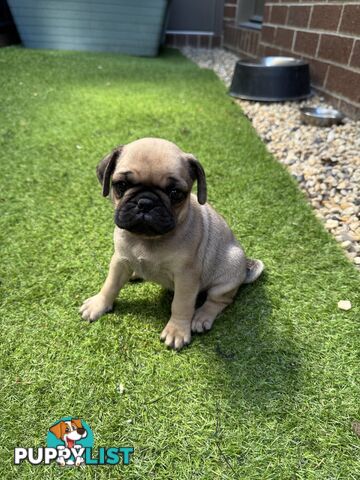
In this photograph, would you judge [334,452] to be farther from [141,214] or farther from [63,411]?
[141,214]

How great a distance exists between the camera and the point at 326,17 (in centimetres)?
668

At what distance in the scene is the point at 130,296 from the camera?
9.89ft

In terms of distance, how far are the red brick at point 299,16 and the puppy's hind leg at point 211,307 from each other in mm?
6885

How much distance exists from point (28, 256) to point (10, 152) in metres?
2.41

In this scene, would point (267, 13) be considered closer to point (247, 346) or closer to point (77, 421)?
point (247, 346)

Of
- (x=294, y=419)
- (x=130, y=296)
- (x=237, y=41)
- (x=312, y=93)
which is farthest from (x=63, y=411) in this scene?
(x=237, y=41)

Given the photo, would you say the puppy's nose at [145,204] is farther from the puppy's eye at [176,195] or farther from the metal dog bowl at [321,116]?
the metal dog bowl at [321,116]

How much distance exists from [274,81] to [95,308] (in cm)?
598

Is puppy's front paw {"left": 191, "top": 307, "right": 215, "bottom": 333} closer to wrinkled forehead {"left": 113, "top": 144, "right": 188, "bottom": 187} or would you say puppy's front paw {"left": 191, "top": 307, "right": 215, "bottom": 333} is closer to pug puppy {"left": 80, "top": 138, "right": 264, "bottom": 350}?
pug puppy {"left": 80, "top": 138, "right": 264, "bottom": 350}

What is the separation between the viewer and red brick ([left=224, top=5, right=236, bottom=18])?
12.8 m

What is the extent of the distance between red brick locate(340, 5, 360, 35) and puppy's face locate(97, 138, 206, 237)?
530cm

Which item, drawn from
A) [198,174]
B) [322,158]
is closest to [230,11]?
[322,158]

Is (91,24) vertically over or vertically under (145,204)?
under

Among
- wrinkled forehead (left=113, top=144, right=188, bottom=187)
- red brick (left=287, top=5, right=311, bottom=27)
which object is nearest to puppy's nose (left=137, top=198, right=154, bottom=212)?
wrinkled forehead (left=113, top=144, right=188, bottom=187)
